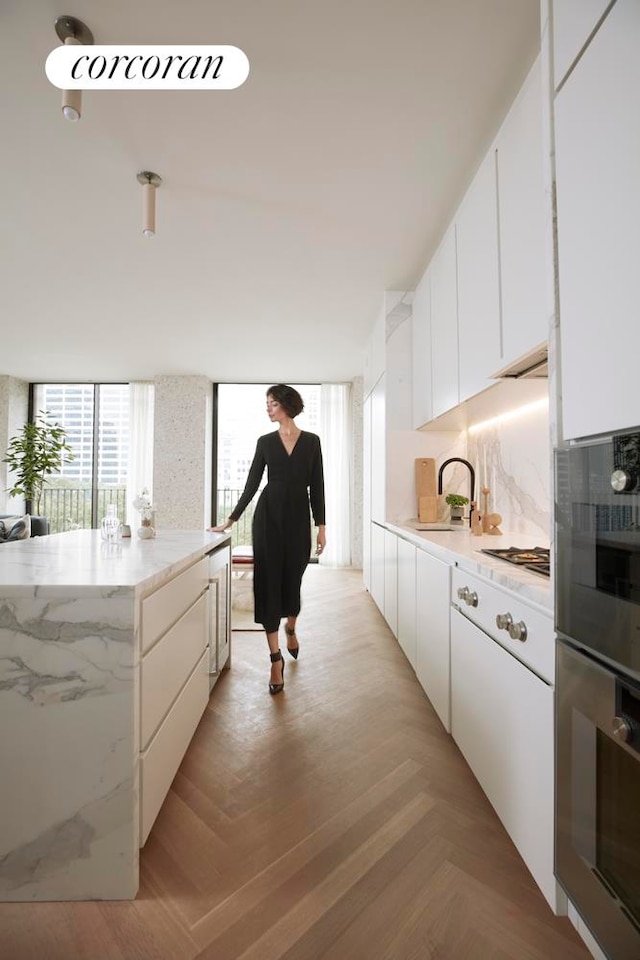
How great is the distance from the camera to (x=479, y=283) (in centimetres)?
202

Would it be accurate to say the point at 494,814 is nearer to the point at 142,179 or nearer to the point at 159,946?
the point at 159,946

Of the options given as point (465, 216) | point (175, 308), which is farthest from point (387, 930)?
point (175, 308)

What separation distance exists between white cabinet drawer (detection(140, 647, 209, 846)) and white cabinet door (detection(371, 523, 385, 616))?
5.99ft

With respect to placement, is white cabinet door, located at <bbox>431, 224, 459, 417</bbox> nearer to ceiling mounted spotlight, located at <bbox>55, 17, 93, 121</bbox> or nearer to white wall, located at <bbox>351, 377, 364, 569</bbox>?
ceiling mounted spotlight, located at <bbox>55, 17, 93, 121</bbox>

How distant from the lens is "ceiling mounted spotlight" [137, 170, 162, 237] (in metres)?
2.28

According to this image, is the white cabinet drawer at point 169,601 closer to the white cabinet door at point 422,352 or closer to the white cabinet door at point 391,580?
the white cabinet door at point 391,580

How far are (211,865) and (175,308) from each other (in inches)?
154

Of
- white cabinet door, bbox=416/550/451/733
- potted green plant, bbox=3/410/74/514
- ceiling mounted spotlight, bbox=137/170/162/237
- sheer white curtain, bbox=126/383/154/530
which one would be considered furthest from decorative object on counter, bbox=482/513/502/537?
potted green plant, bbox=3/410/74/514

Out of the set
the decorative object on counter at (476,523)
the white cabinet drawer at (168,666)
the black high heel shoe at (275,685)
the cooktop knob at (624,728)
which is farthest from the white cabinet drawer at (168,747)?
the decorative object on counter at (476,523)

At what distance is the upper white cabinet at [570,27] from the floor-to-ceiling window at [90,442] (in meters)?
6.84

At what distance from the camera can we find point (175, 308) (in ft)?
13.6

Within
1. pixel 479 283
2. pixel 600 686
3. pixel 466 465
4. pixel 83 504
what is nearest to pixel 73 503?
pixel 83 504

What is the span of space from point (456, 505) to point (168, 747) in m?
2.17

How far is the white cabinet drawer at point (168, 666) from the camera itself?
1295 mm
